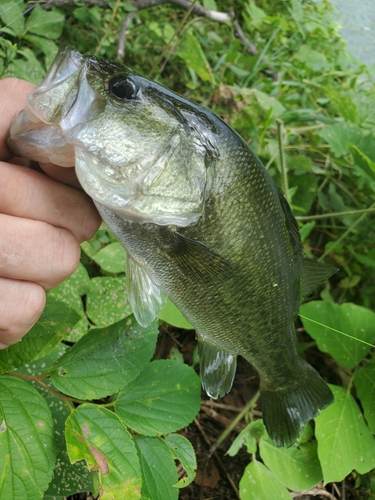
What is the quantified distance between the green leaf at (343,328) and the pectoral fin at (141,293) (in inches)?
38.3

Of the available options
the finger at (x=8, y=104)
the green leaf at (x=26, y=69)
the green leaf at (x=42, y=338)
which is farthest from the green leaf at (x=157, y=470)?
the green leaf at (x=26, y=69)

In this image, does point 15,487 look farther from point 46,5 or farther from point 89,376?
point 46,5

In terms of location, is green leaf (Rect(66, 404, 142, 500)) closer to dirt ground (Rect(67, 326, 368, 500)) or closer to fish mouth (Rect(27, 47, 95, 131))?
fish mouth (Rect(27, 47, 95, 131))

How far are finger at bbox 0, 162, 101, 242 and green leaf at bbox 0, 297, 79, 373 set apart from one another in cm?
A: 24

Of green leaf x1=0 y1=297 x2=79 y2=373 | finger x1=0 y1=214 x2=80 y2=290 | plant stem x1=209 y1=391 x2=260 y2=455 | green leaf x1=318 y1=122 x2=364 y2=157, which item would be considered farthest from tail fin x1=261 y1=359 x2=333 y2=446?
green leaf x1=318 y1=122 x2=364 y2=157

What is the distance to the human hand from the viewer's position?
0.92m

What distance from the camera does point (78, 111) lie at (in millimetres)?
902

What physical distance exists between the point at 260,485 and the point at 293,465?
190 mm

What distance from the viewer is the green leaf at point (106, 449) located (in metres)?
1.01

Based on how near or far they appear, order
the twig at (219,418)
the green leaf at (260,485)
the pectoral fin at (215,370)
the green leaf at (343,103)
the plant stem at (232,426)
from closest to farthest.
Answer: the pectoral fin at (215,370), the green leaf at (260,485), the plant stem at (232,426), the twig at (219,418), the green leaf at (343,103)

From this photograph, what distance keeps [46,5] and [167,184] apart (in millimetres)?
1788

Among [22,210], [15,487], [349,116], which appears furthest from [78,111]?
[349,116]

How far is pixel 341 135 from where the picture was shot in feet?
7.66

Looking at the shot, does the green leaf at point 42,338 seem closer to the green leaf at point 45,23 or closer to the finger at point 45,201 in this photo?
the finger at point 45,201
